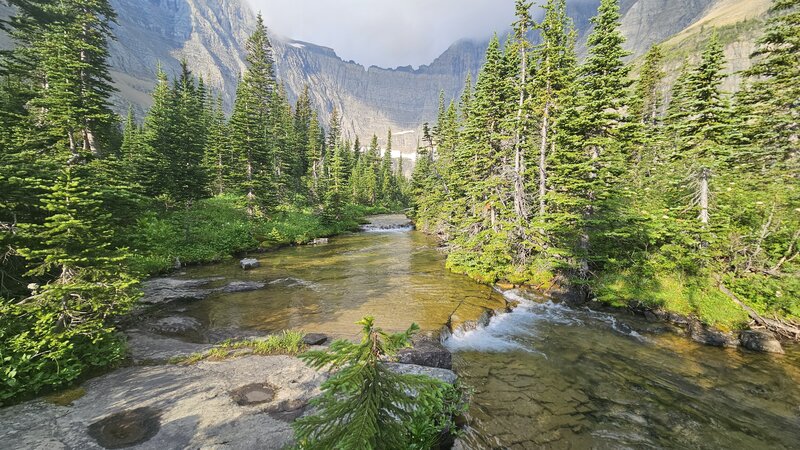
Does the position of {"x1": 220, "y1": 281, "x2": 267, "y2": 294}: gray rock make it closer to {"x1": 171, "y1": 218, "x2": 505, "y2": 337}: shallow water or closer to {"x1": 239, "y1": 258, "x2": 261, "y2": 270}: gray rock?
{"x1": 171, "y1": 218, "x2": 505, "y2": 337}: shallow water

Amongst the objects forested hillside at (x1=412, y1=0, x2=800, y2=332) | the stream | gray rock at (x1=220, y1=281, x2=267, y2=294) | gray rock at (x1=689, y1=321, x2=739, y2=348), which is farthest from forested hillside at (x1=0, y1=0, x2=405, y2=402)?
gray rock at (x1=689, y1=321, x2=739, y2=348)

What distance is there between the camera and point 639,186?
66.5 feet

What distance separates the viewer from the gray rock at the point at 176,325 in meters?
11.1

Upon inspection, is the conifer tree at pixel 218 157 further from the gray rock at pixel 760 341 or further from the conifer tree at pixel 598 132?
the gray rock at pixel 760 341

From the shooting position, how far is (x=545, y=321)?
1396cm

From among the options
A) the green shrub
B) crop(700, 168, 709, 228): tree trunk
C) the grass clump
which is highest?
crop(700, 168, 709, 228): tree trunk

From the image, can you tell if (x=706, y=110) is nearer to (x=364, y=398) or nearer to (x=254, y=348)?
(x=364, y=398)

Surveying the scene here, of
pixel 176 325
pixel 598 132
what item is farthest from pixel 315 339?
pixel 598 132

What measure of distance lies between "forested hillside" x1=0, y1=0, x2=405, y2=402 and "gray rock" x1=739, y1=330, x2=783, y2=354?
2015 cm

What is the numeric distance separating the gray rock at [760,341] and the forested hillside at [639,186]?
0.64 meters

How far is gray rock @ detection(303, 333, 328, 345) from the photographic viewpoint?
10.2 metres

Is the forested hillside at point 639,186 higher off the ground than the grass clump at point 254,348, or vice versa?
the forested hillside at point 639,186

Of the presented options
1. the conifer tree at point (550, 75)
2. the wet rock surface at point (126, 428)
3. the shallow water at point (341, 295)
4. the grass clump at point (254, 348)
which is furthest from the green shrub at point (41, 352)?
the conifer tree at point (550, 75)

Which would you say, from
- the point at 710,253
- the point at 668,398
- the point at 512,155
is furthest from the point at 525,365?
the point at 512,155
